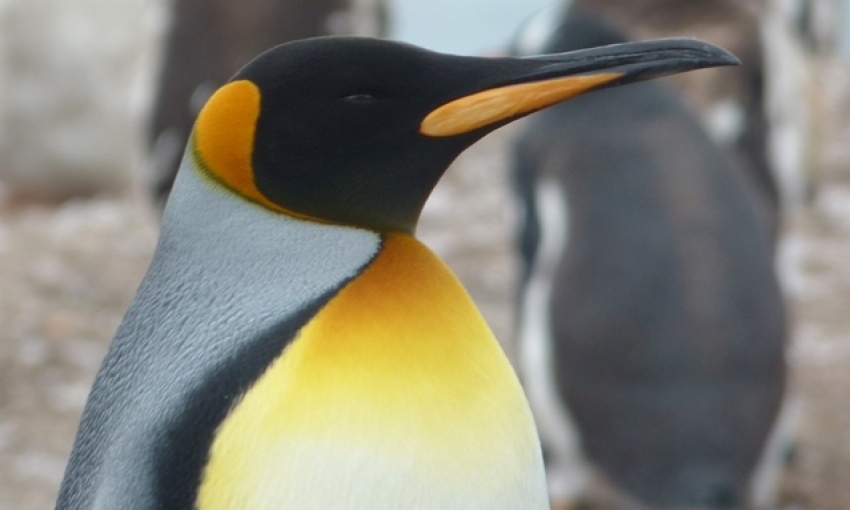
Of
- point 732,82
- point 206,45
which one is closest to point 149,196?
point 206,45

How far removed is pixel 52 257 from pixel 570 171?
95.0 inches

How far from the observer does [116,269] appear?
5344mm

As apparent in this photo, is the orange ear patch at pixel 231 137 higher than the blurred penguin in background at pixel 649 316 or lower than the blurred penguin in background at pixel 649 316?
higher

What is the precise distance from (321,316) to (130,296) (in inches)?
152

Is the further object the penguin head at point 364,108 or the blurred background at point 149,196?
the blurred background at point 149,196

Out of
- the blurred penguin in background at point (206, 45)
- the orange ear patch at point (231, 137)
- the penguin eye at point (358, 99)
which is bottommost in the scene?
the blurred penguin in background at point (206, 45)

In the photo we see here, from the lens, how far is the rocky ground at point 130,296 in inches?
153

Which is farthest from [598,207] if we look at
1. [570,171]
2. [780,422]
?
[780,422]

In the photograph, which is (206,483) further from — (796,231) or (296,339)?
(796,231)

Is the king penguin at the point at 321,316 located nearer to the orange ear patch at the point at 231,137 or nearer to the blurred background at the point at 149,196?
the orange ear patch at the point at 231,137

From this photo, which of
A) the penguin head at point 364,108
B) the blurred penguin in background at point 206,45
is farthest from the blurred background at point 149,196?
the penguin head at point 364,108

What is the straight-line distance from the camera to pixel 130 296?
198 inches

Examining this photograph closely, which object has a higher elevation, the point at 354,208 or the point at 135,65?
the point at 354,208

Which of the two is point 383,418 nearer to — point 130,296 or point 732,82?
point 732,82
